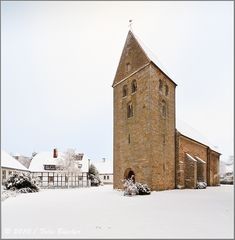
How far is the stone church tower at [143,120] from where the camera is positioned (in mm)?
23344

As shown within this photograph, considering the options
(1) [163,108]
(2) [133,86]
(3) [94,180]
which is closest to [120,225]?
(2) [133,86]

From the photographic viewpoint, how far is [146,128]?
2344 cm

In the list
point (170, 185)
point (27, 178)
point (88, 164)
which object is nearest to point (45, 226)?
point (27, 178)

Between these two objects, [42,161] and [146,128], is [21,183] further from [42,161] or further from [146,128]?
[42,161]

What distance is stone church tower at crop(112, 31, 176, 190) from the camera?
23.3 meters

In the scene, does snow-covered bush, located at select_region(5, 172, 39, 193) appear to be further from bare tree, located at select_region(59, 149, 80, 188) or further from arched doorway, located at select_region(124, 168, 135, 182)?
bare tree, located at select_region(59, 149, 80, 188)

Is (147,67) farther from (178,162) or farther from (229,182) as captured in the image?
(229,182)

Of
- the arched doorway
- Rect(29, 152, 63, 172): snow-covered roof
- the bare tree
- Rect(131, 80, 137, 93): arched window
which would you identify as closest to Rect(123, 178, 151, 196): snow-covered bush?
the arched doorway

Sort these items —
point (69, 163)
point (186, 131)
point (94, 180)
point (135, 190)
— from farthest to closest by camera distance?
point (69, 163), point (94, 180), point (186, 131), point (135, 190)

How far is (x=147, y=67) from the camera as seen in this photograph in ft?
79.7

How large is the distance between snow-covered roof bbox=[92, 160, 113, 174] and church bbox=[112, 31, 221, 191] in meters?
33.2

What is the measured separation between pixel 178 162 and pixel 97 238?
21703mm

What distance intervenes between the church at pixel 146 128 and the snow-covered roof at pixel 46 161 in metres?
20.1

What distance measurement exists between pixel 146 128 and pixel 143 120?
91cm
